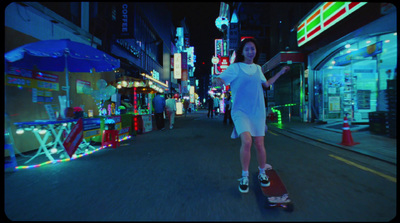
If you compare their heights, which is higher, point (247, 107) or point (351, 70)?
point (351, 70)

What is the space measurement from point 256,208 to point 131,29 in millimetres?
12246

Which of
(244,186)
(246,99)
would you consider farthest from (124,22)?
(244,186)

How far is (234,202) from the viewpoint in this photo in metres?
2.50

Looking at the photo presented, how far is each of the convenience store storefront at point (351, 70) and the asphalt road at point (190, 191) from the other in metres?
6.12

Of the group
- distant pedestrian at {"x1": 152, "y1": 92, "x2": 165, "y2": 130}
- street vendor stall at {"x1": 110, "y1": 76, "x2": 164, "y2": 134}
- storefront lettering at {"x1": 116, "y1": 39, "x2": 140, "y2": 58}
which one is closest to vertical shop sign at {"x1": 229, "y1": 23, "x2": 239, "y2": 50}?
storefront lettering at {"x1": 116, "y1": 39, "x2": 140, "y2": 58}

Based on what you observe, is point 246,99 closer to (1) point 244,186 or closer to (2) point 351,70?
(1) point 244,186

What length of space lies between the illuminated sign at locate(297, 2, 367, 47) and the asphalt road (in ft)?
19.7

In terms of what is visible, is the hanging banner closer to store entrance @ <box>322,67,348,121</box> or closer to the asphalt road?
the asphalt road

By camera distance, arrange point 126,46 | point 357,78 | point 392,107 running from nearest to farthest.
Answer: point 392,107, point 357,78, point 126,46

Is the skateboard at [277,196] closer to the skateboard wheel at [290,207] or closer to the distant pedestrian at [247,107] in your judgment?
the skateboard wheel at [290,207]

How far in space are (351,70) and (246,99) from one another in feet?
37.1

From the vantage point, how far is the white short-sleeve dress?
9.61ft

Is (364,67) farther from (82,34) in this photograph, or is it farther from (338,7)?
(82,34)

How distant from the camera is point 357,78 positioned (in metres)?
11.2
